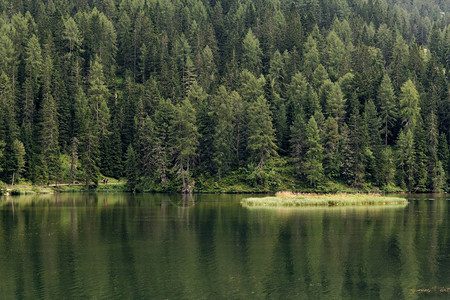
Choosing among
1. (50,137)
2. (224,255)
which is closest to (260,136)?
(50,137)

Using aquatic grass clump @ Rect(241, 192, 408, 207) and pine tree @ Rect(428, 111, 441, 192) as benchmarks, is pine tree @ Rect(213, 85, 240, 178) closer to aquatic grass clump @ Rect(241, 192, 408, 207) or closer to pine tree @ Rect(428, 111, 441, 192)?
aquatic grass clump @ Rect(241, 192, 408, 207)

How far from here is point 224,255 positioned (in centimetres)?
5366

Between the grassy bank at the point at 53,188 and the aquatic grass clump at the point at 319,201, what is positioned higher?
the grassy bank at the point at 53,188

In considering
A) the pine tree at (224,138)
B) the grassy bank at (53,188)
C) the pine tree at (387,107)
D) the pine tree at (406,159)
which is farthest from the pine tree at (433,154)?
the grassy bank at (53,188)

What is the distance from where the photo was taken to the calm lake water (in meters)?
40.9

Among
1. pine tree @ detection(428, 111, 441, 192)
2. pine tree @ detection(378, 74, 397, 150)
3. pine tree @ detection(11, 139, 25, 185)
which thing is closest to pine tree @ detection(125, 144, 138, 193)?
pine tree @ detection(11, 139, 25, 185)

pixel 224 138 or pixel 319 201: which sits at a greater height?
pixel 224 138

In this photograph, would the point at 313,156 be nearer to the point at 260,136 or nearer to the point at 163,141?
the point at 260,136

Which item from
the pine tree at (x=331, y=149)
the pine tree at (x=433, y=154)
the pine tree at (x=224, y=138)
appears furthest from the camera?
the pine tree at (x=224, y=138)

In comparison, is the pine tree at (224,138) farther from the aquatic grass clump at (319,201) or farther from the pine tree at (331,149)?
the aquatic grass clump at (319,201)

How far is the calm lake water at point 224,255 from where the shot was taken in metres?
40.9

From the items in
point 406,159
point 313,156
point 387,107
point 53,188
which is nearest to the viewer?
point 313,156

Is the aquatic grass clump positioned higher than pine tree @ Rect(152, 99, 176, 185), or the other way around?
pine tree @ Rect(152, 99, 176, 185)

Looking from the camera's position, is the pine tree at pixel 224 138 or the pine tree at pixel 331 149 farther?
the pine tree at pixel 224 138
